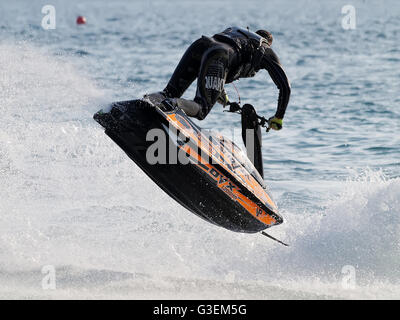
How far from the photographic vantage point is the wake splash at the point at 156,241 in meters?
5.87

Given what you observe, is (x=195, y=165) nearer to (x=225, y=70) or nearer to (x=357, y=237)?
(x=225, y=70)

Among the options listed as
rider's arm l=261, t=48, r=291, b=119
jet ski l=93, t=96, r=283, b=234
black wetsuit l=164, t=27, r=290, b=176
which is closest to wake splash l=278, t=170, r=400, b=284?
jet ski l=93, t=96, r=283, b=234

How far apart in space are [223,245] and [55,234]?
5.56 ft

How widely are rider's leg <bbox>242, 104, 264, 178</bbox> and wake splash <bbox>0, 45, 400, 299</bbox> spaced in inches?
32.9

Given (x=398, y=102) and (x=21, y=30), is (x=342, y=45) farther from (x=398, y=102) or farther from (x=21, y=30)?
(x=21, y=30)

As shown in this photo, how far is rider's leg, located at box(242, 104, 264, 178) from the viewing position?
655 centimetres

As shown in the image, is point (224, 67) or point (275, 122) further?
point (275, 122)

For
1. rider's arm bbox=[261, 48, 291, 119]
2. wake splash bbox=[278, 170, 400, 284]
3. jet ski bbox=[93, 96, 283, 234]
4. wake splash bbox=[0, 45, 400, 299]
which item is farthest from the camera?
wake splash bbox=[278, 170, 400, 284]

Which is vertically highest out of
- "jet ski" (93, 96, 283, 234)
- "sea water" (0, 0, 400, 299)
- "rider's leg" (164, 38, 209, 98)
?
"rider's leg" (164, 38, 209, 98)

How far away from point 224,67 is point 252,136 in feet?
2.69

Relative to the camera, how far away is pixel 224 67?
6168 millimetres

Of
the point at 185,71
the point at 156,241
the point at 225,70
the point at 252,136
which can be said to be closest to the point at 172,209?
the point at 156,241

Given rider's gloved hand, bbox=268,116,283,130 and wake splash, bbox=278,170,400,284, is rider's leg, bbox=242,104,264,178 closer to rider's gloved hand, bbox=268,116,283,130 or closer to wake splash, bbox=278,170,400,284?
rider's gloved hand, bbox=268,116,283,130

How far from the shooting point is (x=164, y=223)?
23.9 ft
